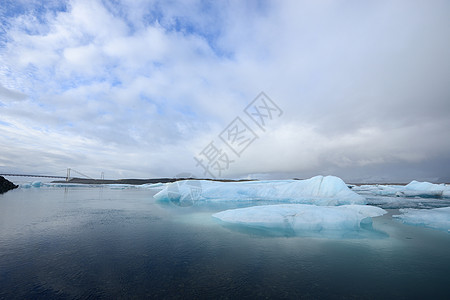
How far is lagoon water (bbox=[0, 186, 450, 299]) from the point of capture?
9.76 feet

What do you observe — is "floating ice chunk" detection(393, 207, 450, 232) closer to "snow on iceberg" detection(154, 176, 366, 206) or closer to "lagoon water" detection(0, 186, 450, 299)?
"lagoon water" detection(0, 186, 450, 299)

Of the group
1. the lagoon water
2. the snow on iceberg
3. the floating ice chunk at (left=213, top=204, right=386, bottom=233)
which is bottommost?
the lagoon water

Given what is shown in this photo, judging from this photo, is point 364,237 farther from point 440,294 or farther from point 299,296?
point 299,296

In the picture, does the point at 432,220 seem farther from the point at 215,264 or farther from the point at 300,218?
the point at 215,264

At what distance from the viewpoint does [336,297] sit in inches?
113

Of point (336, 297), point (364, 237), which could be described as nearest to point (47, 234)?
point (336, 297)

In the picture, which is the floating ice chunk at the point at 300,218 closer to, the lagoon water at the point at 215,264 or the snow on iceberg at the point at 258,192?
the lagoon water at the point at 215,264

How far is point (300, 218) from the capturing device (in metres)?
7.13

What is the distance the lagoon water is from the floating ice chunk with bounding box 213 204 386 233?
0.70 meters

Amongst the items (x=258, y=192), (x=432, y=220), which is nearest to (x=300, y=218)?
(x=432, y=220)

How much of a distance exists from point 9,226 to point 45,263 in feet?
14.3

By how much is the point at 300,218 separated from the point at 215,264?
13.8 feet

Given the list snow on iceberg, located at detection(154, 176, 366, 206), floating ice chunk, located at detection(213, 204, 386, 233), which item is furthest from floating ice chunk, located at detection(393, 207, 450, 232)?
snow on iceberg, located at detection(154, 176, 366, 206)

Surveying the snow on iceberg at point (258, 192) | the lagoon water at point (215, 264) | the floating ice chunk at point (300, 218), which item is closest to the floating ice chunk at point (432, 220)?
the lagoon water at point (215, 264)
